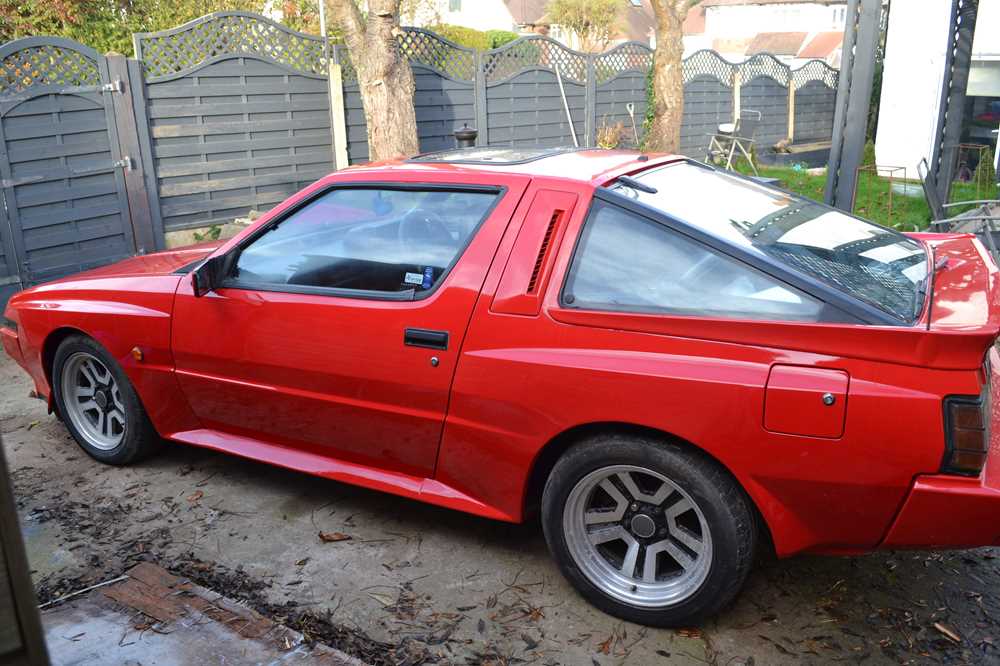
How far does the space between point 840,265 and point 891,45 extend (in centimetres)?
1183

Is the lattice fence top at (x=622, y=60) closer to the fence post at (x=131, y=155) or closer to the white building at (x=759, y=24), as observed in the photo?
the fence post at (x=131, y=155)

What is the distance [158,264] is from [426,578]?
2.15 meters

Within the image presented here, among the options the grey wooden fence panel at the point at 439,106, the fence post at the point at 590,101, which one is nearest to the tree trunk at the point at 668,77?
the fence post at the point at 590,101

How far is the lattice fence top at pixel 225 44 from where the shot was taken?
8.99 metres

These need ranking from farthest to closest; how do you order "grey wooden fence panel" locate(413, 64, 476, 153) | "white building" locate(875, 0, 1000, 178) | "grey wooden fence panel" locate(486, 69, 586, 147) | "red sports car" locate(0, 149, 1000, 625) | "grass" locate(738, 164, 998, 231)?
"grey wooden fence panel" locate(486, 69, 586, 147) → "white building" locate(875, 0, 1000, 178) → "grey wooden fence panel" locate(413, 64, 476, 153) → "grass" locate(738, 164, 998, 231) → "red sports car" locate(0, 149, 1000, 625)

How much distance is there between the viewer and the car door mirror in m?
3.81

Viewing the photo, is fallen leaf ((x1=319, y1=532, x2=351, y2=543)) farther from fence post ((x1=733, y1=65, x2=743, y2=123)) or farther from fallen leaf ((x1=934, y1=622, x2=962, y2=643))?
fence post ((x1=733, y1=65, x2=743, y2=123))

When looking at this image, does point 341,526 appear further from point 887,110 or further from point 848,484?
point 887,110

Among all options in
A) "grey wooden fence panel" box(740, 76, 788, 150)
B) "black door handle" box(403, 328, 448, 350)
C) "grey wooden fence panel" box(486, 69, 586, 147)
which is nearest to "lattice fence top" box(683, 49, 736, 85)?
"grey wooden fence panel" box(740, 76, 788, 150)

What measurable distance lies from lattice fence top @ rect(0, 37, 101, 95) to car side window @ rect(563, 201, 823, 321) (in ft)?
21.7

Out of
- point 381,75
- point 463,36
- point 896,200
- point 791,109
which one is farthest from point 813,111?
point 381,75

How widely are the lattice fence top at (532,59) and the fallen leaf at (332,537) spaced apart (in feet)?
31.2

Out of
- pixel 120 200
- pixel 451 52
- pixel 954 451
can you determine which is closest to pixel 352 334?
pixel 954 451

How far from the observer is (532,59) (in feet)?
43.2
